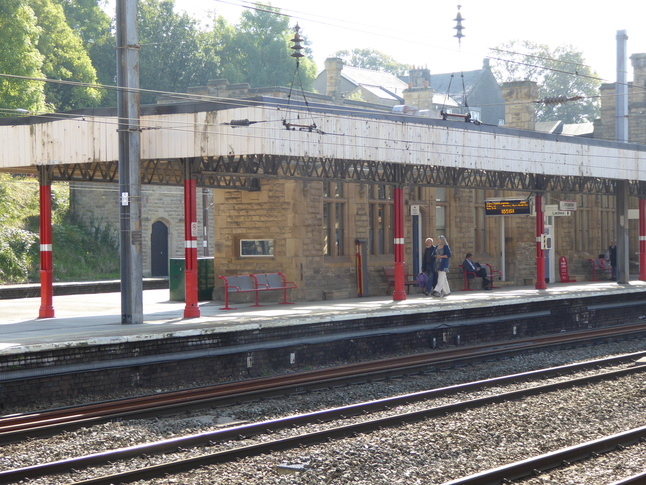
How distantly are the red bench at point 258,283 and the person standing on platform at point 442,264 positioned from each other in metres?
3.96

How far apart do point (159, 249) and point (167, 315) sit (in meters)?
21.6

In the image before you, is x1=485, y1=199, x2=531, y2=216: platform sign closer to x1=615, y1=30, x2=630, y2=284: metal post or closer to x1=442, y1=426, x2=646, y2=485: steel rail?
x1=615, y1=30, x2=630, y2=284: metal post

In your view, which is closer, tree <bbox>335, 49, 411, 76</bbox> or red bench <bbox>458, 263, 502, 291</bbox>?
red bench <bbox>458, 263, 502, 291</bbox>

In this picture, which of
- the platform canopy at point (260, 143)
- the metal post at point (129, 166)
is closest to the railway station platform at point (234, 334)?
the metal post at point (129, 166)

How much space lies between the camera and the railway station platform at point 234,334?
513 inches

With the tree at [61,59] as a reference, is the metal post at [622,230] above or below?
below

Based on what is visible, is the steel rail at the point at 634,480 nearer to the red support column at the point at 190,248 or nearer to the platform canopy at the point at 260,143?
the platform canopy at the point at 260,143

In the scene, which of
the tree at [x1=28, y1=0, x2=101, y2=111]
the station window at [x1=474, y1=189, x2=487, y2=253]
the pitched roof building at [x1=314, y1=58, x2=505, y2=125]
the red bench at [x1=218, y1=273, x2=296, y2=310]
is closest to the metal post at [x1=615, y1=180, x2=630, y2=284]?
the station window at [x1=474, y1=189, x2=487, y2=253]

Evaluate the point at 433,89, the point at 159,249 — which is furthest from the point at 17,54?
the point at 433,89

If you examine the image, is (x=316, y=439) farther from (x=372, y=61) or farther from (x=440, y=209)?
(x=372, y=61)

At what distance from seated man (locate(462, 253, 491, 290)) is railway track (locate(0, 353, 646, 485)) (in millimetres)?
13282

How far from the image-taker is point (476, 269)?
2739 centimetres

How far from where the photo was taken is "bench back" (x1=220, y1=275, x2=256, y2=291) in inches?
832

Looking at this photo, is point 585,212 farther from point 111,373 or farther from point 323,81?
point 323,81
